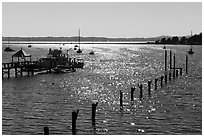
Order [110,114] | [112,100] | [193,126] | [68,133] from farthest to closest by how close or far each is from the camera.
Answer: [112,100]
[110,114]
[193,126]
[68,133]

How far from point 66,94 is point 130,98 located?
7.77 metres

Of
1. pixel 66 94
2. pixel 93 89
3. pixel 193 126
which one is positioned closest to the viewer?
Answer: pixel 193 126

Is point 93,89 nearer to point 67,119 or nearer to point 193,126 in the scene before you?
point 67,119

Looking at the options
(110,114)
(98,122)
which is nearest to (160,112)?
(110,114)

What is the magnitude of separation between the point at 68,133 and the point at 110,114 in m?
6.74

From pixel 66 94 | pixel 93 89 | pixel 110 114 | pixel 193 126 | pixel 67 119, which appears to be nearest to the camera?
pixel 193 126

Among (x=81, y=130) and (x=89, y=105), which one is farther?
(x=89, y=105)

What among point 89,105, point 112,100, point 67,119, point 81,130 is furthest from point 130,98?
point 81,130

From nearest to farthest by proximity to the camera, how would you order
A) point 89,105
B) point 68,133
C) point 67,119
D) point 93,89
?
point 68,133 < point 67,119 < point 89,105 < point 93,89

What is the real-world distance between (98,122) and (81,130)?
2755 mm

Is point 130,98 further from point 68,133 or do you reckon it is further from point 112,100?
point 68,133

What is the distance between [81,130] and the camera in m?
27.0

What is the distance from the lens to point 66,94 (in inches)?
1763

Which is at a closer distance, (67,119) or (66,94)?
(67,119)
